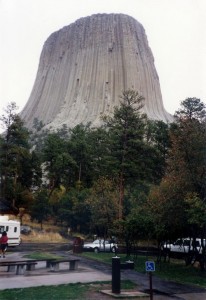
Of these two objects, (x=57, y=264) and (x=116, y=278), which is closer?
(x=116, y=278)

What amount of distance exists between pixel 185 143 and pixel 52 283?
9166mm

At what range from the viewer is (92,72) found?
367 feet

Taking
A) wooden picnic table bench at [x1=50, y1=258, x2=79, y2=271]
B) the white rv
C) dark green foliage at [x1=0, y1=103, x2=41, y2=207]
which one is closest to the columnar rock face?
dark green foliage at [x1=0, y1=103, x2=41, y2=207]

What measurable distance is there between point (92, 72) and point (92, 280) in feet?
331

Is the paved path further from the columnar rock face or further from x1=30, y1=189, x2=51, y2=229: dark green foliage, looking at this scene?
the columnar rock face

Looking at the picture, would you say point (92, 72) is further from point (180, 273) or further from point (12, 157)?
point (180, 273)

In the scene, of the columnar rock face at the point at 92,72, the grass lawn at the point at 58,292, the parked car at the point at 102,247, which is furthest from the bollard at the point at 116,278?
the columnar rock face at the point at 92,72

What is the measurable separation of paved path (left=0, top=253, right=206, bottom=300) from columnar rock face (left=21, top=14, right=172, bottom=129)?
80655mm

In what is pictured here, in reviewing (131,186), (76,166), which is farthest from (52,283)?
(76,166)

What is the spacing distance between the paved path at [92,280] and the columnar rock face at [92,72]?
265ft

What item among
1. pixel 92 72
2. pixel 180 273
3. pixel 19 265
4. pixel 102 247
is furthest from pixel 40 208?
pixel 92 72

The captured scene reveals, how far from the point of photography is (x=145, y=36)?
128m

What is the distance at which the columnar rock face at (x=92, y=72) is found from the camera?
344 ft

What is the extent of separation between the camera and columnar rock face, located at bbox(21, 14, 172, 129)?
105m
